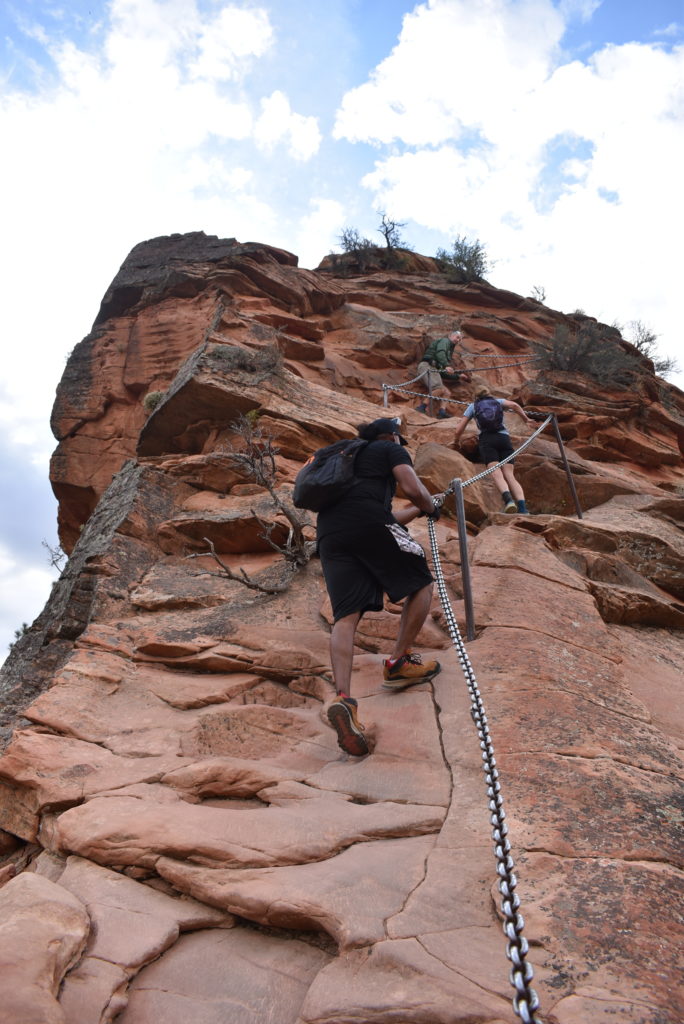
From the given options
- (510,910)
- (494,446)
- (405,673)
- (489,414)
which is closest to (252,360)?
(489,414)

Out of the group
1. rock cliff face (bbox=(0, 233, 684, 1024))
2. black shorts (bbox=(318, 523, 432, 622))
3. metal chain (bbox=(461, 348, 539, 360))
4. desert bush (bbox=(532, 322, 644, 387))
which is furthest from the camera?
metal chain (bbox=(461, 348, 539, 360))

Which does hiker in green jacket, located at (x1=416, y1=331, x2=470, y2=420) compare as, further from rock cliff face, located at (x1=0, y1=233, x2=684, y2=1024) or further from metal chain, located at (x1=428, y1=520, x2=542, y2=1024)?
metal chain, located at (x1=428, y1=520, x2=542, y2=1024)

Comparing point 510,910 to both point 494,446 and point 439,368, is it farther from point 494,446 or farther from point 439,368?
point 439,368

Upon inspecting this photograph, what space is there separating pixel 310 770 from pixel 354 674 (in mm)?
1027

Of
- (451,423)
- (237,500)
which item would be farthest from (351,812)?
(451,423)

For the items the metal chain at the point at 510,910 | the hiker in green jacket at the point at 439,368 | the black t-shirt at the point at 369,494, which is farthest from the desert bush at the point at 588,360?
the metal chain at the point at 510,910

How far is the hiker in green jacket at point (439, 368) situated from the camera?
14141mm

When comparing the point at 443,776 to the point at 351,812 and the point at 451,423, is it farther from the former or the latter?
the point at 451,423

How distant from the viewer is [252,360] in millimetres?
9648

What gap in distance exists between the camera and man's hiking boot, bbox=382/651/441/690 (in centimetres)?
453

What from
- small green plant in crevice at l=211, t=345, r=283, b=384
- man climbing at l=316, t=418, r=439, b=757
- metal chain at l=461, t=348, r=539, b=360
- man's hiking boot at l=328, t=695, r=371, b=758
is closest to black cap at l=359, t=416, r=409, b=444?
man climbing at l=316, t=418, r=439, b=757

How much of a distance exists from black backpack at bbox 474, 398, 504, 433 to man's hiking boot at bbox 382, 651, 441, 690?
4.99 metres

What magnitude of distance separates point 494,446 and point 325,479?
197 inches

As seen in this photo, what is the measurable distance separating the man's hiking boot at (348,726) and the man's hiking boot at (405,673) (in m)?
0.63
